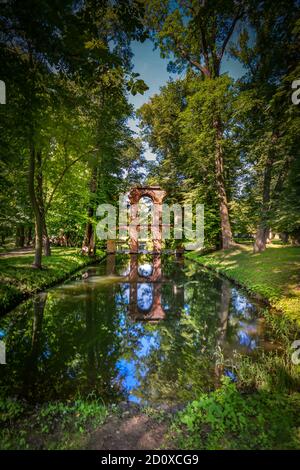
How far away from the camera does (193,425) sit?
2521mm

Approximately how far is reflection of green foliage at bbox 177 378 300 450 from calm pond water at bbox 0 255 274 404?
0.55 metres

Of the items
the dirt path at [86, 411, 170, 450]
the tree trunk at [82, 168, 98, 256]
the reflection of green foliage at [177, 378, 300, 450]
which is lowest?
the dirt path at [86, 411, 170, 450]

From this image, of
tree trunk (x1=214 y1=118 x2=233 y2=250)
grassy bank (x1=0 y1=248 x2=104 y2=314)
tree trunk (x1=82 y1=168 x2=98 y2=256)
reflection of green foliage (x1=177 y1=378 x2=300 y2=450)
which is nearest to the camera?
reflection of green foliage (x1=177 y1=378 x2=300 y2=450)

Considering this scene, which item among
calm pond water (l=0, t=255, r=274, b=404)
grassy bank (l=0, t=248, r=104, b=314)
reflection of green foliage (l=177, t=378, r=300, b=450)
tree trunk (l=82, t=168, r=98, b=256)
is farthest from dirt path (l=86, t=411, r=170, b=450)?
tree trunk (l=82, t=168, r=98, b=256)

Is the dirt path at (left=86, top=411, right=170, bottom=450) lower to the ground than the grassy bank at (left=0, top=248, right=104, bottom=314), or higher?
lower

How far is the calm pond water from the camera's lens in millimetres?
3496

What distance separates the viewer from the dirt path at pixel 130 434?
7.54ft

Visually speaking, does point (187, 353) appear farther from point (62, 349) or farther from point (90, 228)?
point (90, 228)

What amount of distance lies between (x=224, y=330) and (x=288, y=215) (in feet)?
14.9

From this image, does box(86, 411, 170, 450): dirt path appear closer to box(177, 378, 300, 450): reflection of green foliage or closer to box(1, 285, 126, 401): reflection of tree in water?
box(177, 378, 300, 450): reflection of green foliage

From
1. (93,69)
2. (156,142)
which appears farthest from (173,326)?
(156,142)

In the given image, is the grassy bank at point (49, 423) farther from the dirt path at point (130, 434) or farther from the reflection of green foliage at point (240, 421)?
the reflection of green foliage at point (240, 421)
